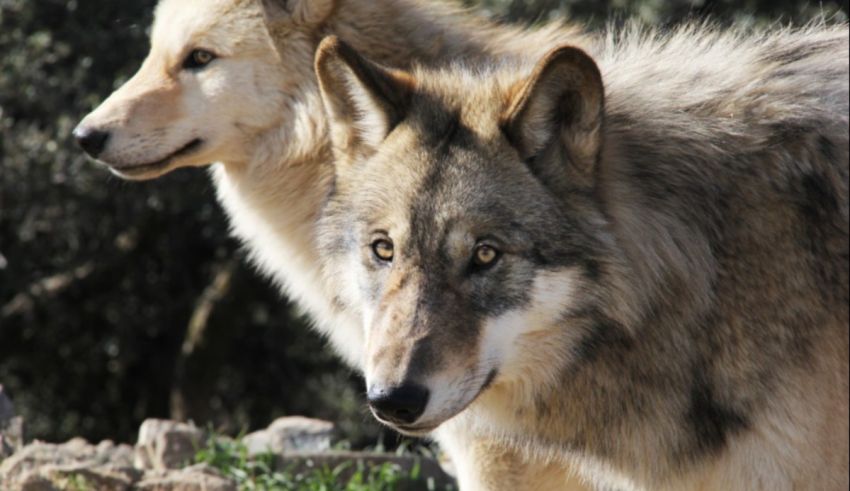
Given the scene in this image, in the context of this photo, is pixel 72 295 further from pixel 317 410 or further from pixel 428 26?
pixel 428 26

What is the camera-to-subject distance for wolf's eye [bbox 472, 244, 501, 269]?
3863 millimetres

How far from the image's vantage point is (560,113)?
13.0ft

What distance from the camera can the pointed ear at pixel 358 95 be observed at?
4.20m

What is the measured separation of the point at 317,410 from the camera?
10977 mm

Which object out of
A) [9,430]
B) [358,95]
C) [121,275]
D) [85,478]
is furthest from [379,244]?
[121,275]

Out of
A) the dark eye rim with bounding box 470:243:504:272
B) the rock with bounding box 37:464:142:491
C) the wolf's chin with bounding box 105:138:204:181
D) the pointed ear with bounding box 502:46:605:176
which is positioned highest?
the pointed ear with bounding box 502:46:605:176

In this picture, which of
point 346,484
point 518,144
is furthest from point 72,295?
point 518,144

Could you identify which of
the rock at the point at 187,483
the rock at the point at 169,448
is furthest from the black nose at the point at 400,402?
the rock at the point at 169,448


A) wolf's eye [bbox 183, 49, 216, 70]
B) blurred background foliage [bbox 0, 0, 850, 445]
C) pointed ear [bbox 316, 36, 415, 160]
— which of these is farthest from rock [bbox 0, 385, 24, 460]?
pointed ear [bbox 316, 36, 415, 160]

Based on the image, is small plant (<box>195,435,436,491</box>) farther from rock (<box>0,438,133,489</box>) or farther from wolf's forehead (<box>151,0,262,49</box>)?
wolf's forehead (<box>151,0,262,49</box>)

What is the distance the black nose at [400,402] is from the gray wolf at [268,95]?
72.1 inches

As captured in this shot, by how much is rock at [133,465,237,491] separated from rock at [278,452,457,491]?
0.51 m

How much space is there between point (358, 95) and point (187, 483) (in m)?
2.10

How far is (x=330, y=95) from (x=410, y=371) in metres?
1.17
